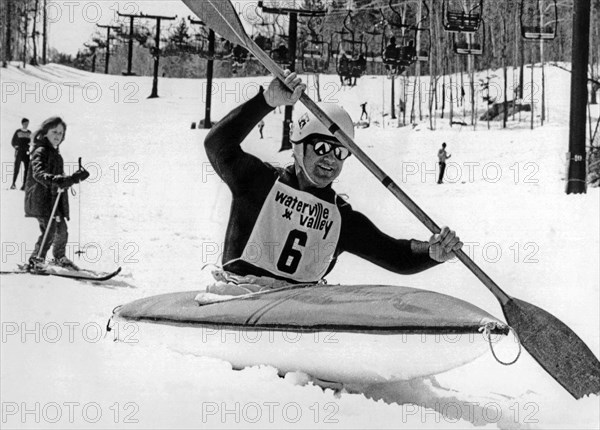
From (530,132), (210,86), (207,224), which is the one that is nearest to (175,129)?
(210,86)

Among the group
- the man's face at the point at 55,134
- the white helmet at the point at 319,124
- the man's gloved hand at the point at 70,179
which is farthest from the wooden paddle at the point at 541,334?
the man's face at the point at 55,134

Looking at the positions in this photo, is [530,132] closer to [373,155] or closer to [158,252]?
[373,155]

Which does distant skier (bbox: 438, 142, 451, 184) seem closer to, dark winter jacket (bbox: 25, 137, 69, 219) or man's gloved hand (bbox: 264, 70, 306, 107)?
dark winter jacket (bbox: 25, 137, 69, 219)

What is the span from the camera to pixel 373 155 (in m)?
5.93

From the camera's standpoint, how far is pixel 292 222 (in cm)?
358

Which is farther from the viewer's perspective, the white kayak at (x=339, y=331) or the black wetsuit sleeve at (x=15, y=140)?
the black wetsuit sleeve at (x=15, y=140)

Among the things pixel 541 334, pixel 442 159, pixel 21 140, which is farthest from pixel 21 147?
pixel 541 334

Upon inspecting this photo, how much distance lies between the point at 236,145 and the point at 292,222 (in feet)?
1.48

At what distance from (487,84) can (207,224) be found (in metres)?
2.39

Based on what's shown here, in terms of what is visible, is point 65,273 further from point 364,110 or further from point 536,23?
point 536,23

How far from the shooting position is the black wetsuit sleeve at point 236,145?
328 cm

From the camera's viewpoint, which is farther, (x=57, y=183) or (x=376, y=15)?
(x=376, y=15)

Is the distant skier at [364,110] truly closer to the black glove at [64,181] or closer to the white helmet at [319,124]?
the black glove at [64,181]

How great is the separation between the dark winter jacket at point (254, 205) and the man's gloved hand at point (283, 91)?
0.12 ft
